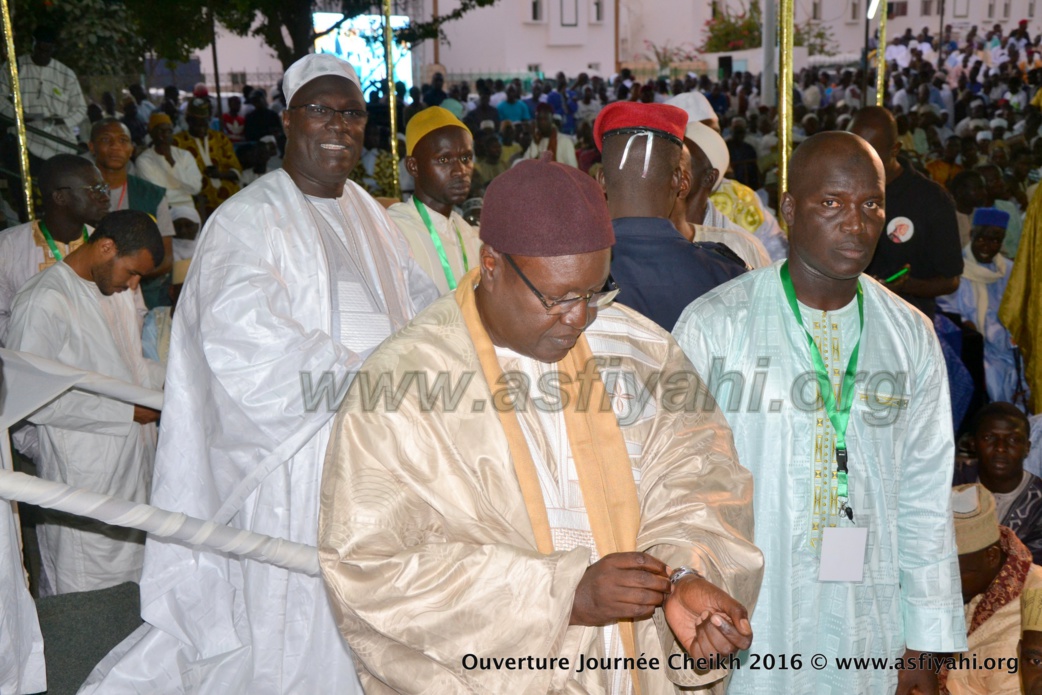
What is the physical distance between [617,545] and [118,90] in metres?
12.1

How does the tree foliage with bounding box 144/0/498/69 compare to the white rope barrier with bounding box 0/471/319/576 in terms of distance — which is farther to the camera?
the tree foliage with bounding box 144/0/498/69

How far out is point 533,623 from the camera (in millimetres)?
2244

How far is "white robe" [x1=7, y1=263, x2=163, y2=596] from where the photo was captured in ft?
15.8

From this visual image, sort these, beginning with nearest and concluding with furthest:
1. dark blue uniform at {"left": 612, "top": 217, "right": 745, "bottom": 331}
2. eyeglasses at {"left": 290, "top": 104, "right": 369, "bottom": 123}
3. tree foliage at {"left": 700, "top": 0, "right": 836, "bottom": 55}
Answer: dark blue uniform at {"left": 612, "top": 217, "right": 745, "bottom": 331} → eyeglasses at {"left": 290, "top": 104, "right": 369, "bottom": 123} → tree foliage at {"left": 700, "top": 0, "right": 836, "bottom": 55}

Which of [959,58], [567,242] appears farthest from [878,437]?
[959,58]

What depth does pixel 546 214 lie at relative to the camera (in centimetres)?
235

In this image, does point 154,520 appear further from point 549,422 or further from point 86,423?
point 86,423

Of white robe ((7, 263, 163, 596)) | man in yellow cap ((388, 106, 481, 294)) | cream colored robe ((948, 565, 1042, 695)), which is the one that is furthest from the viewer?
man in yellow cap ((388, 106, 481, 294))

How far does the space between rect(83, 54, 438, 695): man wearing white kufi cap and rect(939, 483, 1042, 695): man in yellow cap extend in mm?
2254

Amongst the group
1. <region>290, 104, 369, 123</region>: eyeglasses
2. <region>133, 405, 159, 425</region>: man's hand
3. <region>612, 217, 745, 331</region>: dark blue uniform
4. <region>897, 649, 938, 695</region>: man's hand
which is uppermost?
<region>290, 104, 369, 123</region>: eyeglasses

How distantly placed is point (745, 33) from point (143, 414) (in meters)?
31.5

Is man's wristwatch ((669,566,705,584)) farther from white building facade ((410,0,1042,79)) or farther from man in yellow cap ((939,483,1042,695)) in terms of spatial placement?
white building facade ((410,0,1042,79))

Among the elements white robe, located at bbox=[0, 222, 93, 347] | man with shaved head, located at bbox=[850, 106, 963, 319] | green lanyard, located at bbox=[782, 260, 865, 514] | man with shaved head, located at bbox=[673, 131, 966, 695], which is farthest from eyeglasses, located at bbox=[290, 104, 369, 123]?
man with shaved head, located at bbox=[850, 106, 963, 319]

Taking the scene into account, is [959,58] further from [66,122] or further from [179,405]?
[179,405]
